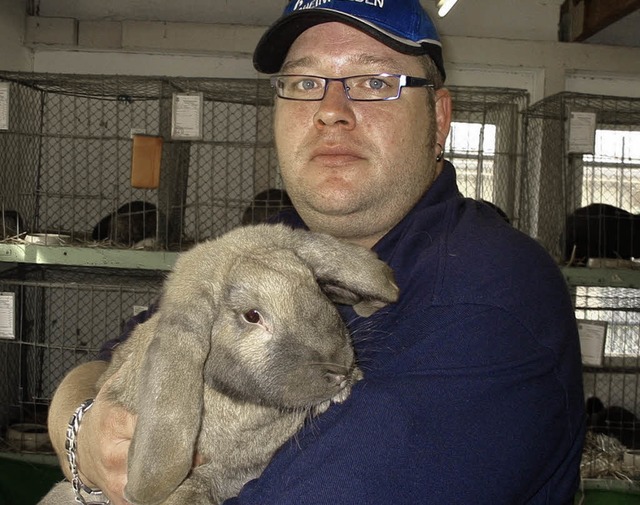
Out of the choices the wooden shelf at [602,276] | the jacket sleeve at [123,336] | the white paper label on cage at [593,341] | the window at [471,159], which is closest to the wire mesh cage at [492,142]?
the window at [471,159]

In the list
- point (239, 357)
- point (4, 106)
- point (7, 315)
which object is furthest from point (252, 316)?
point (4, 106)

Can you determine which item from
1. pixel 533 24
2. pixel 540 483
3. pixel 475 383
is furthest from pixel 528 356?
pixel 533 24

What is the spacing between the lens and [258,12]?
A: 6480 mm

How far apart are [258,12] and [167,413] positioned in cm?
567

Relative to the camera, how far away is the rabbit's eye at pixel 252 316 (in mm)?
1531

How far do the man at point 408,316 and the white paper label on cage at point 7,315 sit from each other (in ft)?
7.67

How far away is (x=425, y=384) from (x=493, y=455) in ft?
0.57

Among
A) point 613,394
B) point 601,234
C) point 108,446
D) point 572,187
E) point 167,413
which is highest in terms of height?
point 572,187

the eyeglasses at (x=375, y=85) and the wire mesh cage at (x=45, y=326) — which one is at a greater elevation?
the eyeglasses at (x=375, y=85)

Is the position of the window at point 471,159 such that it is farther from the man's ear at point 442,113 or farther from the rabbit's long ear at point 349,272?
the rabbit's long ear at point 349,272

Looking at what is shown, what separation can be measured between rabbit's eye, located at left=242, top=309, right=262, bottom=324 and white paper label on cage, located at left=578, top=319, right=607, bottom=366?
3248mm

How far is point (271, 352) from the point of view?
4.95ft

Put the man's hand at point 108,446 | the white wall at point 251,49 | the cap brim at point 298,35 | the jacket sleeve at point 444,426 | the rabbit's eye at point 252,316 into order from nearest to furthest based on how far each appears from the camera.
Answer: the jacket sleeve at point 444,426 → the rabbit's eye at point 252,316 → the man's hand at point 108,446 → the cap brim at point 298,35 → the white wall at point 251,49

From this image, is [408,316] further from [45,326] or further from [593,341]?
[45,326]
